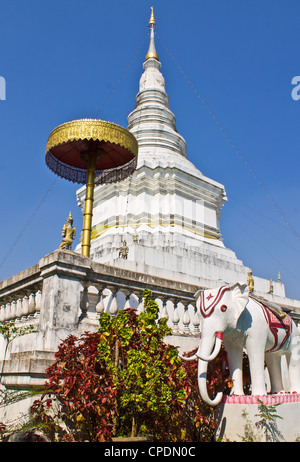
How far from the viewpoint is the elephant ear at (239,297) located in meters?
5.73

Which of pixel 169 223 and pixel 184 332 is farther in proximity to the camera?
pixel 169 223

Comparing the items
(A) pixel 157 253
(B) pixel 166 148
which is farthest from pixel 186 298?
(B) pixel 166 148

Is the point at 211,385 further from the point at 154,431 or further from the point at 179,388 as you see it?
the point at 154,431

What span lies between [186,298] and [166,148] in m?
14.4

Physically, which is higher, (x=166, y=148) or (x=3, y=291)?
(x=166, y=148)

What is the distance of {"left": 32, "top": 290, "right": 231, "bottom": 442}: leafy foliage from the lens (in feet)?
15.5

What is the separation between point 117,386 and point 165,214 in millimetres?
13539

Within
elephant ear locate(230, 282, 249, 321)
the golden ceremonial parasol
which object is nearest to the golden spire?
the golden ceremonial parasol

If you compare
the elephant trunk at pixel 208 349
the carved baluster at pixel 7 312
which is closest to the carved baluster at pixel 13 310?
the carved baluster at pixel 7 312

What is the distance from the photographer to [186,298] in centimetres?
777

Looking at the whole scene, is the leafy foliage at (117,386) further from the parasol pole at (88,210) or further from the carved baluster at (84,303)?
the parasol pole at (88,210)

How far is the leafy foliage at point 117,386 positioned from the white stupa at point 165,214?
8.69 m

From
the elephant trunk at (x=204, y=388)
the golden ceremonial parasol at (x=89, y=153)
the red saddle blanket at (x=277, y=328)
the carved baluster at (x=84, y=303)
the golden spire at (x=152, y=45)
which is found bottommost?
the elephant trunk at (x=204, y=388)
